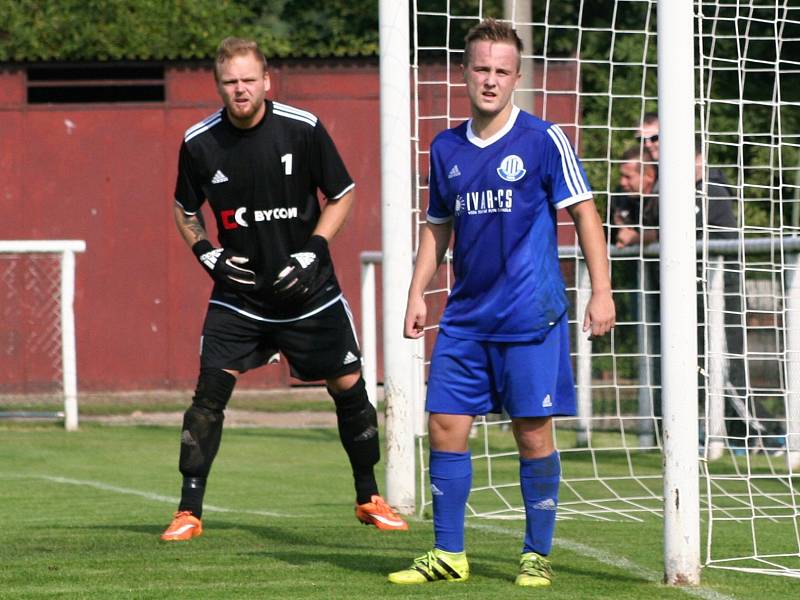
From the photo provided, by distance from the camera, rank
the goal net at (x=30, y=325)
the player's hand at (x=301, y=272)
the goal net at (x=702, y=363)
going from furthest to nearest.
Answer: the goal net at (x=30, y=325)
the goal net at (x=702, y=363)
the player's hand at (x=301, y=272)

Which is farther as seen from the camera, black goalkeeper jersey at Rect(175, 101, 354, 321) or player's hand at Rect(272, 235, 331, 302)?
black goalkeeper jersey at Rect(175, 101, 354, 321)

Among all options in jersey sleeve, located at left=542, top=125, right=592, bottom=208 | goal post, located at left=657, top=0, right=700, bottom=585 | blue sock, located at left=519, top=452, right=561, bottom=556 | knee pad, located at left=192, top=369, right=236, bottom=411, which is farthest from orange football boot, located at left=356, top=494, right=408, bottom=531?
jersey sleeve, located at left=542, top=125, right=592, bottom=208

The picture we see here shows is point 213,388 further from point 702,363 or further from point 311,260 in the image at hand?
point 702,363

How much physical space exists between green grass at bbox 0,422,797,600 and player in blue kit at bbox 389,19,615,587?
292mm

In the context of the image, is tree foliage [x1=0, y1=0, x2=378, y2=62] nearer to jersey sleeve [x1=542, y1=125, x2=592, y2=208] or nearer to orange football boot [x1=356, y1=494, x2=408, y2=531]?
orange football boot [x1=356, y1=494, x2=408, y2=531]

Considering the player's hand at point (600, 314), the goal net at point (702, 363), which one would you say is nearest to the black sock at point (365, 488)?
the goal net at point (702, 363)

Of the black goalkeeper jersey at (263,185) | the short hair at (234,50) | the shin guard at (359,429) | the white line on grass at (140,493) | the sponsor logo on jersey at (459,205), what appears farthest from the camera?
the white line on grass at (140,493)

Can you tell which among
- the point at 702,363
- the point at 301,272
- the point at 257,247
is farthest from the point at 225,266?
the point at 702,363

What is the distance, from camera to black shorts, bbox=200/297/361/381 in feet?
22.6

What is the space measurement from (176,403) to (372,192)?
3349mm

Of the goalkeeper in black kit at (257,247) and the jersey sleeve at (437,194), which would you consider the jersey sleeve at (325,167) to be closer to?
the goalkeeper in black kit at (257,247)

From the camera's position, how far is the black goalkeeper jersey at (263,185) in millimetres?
6828

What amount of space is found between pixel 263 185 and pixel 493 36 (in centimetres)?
168

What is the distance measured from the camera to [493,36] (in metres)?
5.48
